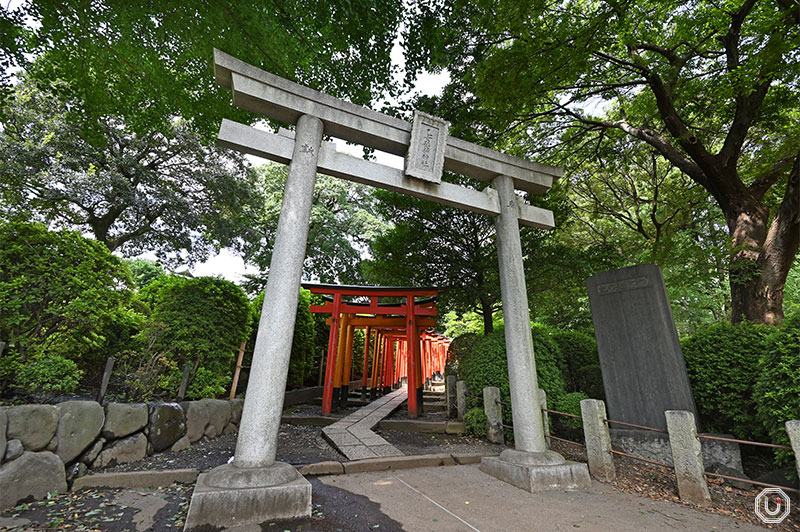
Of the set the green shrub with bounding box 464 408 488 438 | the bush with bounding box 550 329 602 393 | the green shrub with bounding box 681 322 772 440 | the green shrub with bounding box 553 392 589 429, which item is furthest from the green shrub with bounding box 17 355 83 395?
the green shrub with bounding box 681 322 772 440

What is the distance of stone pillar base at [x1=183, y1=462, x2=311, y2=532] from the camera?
2.60 meters

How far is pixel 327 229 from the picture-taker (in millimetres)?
16234

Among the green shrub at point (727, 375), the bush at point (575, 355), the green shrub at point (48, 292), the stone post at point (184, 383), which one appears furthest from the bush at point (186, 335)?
the green shrub at point (727, 375)

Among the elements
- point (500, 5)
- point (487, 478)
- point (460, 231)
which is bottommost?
point (487, 478)

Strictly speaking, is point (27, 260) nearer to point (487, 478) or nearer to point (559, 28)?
point (487, 478)

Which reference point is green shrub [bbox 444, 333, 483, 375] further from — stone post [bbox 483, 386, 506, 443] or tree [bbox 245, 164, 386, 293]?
tree [bbox 245, 164, 386, 293]

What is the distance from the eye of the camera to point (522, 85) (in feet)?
21.4

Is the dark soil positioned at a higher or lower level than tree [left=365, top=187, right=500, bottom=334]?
lower

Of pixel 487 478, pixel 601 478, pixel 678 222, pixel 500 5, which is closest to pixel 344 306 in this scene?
pixel 487 478

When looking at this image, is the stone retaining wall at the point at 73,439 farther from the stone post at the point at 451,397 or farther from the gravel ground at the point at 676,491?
the gravel ground at the point at 676,491

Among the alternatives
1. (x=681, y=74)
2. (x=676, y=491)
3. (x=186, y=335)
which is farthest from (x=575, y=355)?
(x=186, y=335)

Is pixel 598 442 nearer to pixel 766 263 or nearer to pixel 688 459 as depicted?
pixel 688 459

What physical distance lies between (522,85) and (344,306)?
21.5ft

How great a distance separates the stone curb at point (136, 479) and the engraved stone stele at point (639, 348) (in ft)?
19.7
